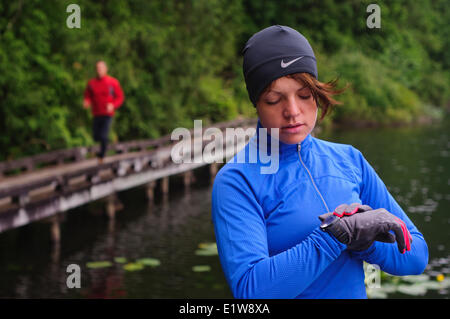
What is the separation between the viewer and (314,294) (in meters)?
2.03

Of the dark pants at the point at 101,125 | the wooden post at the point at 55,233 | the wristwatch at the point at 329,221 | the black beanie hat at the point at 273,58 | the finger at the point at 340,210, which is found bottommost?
the wooden post at the point at 55,233

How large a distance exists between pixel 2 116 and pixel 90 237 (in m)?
5.05

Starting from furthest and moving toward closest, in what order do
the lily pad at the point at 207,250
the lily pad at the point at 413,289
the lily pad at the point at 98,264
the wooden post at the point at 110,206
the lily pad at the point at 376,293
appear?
the wooden post at the point at 110,206
the lily pad at the point at 207,250
the lily pad at the point at 98,264
the lily pad at the point at 413,289
the lily pad at the point at 376,293

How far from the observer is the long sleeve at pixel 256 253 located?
75.1 inches

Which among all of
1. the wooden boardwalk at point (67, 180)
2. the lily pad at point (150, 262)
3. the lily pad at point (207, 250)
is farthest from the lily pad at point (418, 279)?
the wooden boardwalk at point (67, 180)

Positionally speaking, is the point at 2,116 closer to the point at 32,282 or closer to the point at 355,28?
the point at 32,282

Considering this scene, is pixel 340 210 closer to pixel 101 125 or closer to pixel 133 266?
pixel 133 266

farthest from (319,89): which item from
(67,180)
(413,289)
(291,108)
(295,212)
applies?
(67,180)

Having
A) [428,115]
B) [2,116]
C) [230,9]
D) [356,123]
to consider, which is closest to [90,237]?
[2,116]

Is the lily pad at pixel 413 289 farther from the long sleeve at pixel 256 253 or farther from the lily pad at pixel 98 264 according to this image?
the long sleeve at pixel 256 253

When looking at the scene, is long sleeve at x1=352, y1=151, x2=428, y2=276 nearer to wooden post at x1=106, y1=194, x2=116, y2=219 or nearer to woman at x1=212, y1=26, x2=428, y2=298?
woman at x1=212, y1=26, x2=428, y2=298

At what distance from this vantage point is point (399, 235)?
198cm

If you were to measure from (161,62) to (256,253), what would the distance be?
24.6 meters

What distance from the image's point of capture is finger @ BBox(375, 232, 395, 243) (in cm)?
194
